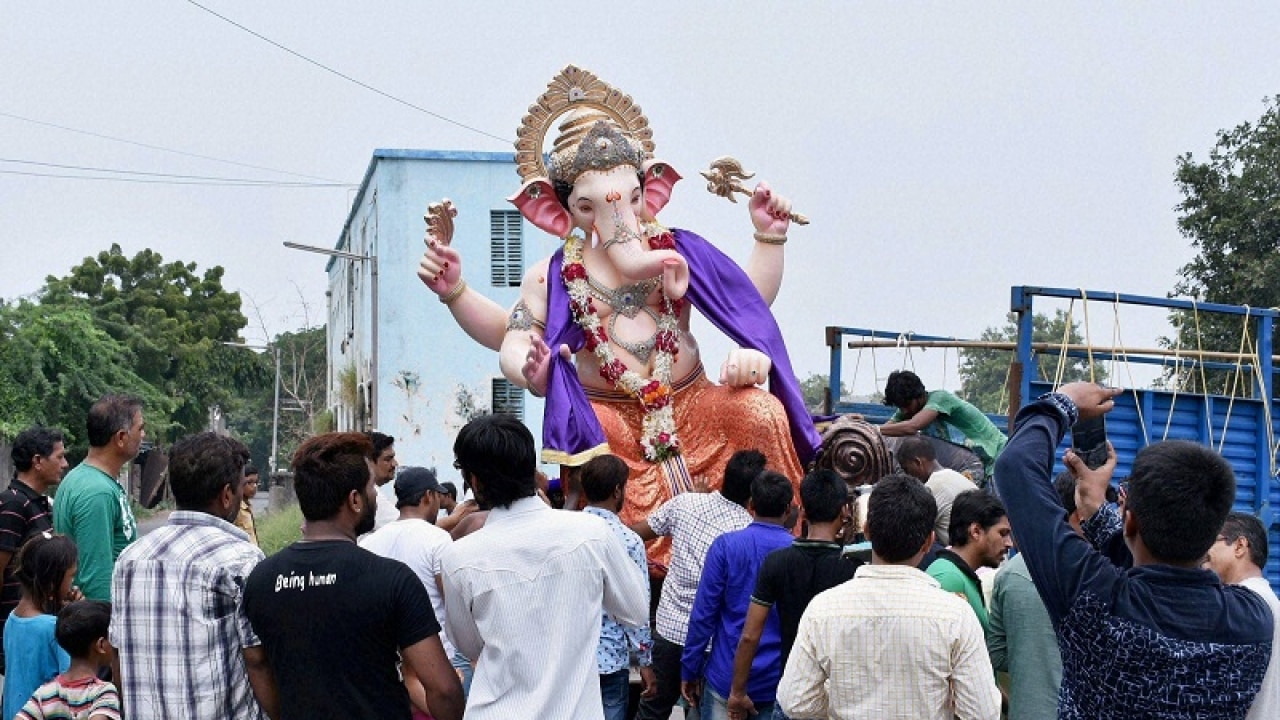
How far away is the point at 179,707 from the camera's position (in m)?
4.12

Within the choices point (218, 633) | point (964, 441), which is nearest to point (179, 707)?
point (218, 633)

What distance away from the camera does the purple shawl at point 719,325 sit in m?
7.94

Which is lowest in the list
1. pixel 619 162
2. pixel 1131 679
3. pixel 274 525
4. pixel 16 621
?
pixel 274 525

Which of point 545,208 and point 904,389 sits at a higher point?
point 545,208

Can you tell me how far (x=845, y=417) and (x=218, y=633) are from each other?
4.89 metres

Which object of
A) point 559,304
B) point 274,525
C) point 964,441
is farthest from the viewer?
point 274,525

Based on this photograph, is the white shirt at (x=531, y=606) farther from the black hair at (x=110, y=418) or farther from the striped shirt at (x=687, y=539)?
the black hair at (x=110, y=418)

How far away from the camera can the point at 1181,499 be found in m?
3.08

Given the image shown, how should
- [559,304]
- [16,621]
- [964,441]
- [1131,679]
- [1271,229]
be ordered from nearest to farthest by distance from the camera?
[1131,679] < [16,621] < [559,304] < [964,441] < [1271,229]

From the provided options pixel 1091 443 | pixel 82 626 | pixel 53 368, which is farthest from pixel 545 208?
pixel 53 368

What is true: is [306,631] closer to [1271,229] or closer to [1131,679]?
[1131,679]

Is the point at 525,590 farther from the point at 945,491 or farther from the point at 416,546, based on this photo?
the point at 945,491

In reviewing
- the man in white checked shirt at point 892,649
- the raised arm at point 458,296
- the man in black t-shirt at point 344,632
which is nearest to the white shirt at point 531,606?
the man in black t-shirt at point 344,632

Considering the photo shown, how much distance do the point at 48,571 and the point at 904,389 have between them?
16.6 ft
